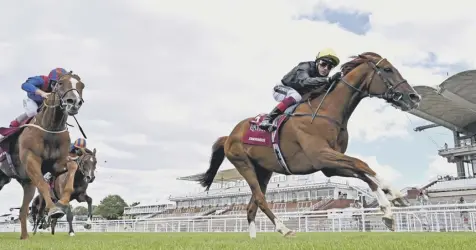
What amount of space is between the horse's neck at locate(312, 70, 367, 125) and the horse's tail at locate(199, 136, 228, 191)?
3169 millimetres

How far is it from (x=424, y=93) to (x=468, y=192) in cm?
1366

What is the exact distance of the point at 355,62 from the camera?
710 centimetres

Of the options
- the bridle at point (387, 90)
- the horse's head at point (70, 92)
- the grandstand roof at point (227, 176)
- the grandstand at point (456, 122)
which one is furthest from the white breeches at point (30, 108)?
the grandstand roof at point (227, 176)

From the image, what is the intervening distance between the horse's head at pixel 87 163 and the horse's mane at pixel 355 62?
8.66 metres

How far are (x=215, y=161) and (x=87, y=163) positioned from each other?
5.15 metres

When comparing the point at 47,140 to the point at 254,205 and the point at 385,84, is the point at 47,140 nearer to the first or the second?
the point at 254,205

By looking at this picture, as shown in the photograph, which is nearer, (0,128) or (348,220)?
(0,128)

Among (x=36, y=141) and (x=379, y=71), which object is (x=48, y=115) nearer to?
(x=36, y=141)

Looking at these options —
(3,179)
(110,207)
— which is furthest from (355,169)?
(110,207)

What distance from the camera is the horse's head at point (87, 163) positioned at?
43.1 feet

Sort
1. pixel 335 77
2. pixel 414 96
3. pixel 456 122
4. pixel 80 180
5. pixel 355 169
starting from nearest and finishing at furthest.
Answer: pixel 355 169 → pixel 414 96 → pixel 335 77 → pixel 80 180 → pixel 456 122

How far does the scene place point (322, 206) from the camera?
51.6 metres

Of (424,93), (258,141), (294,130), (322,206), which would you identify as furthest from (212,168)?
(424,93)

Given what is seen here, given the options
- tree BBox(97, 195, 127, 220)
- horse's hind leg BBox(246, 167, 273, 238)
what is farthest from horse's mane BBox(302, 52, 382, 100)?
tree BBox(97, 195, 127, 220)
